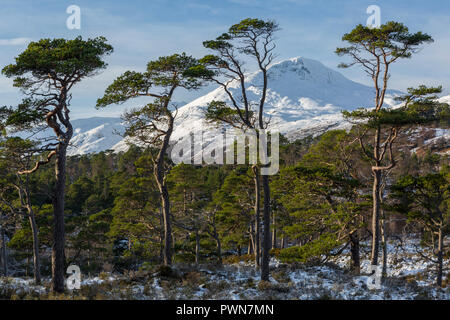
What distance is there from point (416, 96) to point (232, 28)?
879 cm

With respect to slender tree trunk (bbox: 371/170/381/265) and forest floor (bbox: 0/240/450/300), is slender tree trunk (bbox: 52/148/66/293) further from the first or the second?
slender tree trunk (bbox: 371/170/381/265)

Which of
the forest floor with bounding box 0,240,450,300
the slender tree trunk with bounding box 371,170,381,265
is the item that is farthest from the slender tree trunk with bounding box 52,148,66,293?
the slender tree trunk with bounding box 371,170,381,265

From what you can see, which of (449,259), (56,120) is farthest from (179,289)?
(449,259)

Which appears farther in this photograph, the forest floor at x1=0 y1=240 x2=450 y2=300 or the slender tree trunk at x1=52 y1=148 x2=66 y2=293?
the slender tree trunk at x1=52 y1=148 x2=66 y2=293

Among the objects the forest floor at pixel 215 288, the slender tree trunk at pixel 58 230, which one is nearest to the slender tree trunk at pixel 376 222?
the forest floor at pixel 215 288

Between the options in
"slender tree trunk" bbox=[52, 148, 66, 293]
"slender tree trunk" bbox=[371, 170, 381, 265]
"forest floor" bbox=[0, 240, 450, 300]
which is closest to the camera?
"forest floor" bbox=[0, 240, 450, 300]

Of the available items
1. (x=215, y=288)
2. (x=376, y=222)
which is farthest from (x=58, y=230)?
(x=376, y=222)

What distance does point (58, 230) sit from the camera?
1173 centimetres

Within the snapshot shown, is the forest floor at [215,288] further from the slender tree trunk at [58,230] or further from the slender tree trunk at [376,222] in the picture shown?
the slender tree trunk at [376,222]

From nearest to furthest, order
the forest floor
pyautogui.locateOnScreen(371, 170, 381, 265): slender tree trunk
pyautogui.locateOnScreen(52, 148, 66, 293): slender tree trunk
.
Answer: the forest floor, pyautogui.locateOnScreen(52, 148, 66, 293): slender tree trunk, pyautogui.locateOnScreen(371, 170, 381, 265): slender tree trunk

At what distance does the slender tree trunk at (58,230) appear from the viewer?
11.7 meters

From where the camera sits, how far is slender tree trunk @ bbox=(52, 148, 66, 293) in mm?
11695

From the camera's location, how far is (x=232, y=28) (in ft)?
48.5
